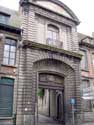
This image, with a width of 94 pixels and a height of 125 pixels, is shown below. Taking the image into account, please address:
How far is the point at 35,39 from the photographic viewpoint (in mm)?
15828

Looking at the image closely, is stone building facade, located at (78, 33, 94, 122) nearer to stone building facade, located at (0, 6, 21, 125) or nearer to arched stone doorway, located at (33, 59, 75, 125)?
arched stone doorway, located at (33, 59, 75, 125)

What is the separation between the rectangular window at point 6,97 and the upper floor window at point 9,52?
161cm

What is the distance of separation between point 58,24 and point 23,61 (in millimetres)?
6389

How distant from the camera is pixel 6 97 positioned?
44.5 feet

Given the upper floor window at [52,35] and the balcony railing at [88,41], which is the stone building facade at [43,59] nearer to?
the upper floor window at [52,35]

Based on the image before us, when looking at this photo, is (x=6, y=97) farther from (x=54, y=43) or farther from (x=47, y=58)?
(x=54, y=43)

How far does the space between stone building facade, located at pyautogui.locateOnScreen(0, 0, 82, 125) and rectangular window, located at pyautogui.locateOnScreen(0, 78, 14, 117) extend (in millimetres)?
311

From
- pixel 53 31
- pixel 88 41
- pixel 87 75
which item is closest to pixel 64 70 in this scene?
pixel 87 75

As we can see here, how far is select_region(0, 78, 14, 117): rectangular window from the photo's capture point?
13.2 metres

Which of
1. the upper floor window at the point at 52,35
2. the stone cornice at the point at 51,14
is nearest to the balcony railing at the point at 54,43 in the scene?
the upper floor window at the point at 52,35

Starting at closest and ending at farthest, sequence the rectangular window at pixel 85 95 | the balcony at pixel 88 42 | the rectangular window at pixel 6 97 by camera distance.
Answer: the rectangular window at pixel 6 97
the rectangular window at pixel 85 95
the balcony at pixel 88 42

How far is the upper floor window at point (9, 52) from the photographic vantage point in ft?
47.4

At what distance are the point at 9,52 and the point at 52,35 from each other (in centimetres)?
529

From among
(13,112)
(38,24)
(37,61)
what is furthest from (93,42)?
(13,112)
